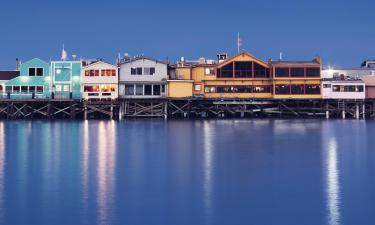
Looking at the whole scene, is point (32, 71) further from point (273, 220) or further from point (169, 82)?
point (273, 220)

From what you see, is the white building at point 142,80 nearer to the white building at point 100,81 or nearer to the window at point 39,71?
the white building at point 100,81

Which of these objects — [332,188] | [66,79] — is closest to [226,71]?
[66,79]

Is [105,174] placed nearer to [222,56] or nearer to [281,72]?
[281,72]

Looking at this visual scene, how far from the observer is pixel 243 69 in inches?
3258

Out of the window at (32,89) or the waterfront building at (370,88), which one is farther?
the waterfront building at (370,88)

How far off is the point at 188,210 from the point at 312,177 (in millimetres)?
10331

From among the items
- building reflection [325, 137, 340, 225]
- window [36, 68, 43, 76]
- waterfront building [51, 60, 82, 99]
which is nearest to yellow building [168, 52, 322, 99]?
waterfront building [51, 60, 82, 99]

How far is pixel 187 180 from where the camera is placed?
31812 millimetres

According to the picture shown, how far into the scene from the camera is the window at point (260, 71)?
3263 inches

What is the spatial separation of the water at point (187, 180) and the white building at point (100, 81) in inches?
1021

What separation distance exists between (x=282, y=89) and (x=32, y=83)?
33360 mm

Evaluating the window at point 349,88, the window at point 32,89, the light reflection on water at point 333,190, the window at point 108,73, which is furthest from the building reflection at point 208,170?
the window at point 32,89

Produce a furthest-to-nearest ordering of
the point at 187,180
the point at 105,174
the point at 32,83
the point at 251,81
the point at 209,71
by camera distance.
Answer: the point at 32,83, the point at 209,71, the point at 251,81, the point at 105,174, the point at 187,180

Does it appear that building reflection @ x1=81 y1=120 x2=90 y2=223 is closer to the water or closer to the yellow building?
the water
